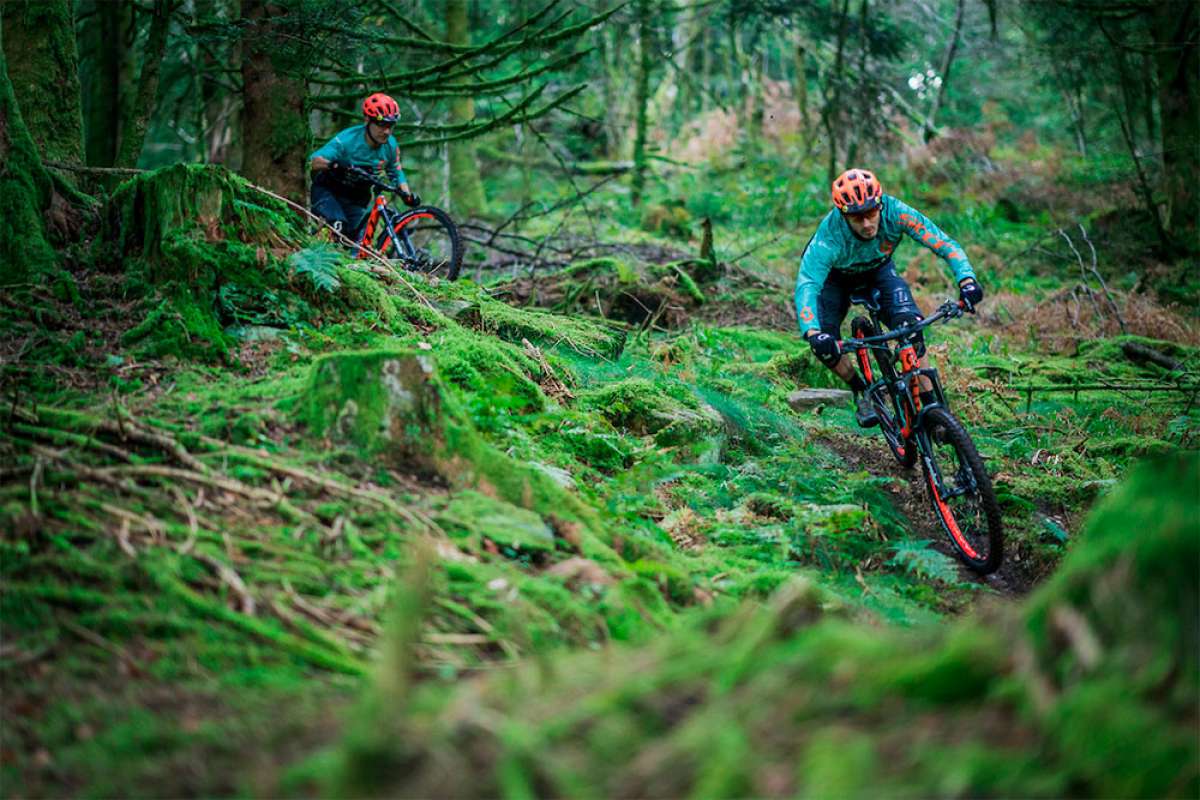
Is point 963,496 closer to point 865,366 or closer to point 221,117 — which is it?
point 865,366

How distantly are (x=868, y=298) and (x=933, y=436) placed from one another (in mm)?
1447

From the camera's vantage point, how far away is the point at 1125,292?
15680 millimetres

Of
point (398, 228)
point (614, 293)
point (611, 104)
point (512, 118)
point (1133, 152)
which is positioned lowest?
point (614, 293)

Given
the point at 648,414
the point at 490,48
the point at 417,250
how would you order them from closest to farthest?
the point at 648,414 < the point at 490,48 < the point at 417,250

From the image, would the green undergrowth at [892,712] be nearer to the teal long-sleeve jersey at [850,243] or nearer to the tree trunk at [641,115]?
the teal long-sleeve jersey at [850,243]

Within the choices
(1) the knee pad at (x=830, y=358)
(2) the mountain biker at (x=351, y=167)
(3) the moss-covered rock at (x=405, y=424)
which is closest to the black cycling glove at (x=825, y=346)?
(1) the knee pad at (x=830, y=358)

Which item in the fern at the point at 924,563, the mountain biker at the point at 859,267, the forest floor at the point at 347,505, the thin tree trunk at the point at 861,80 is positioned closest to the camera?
the forest floor at the point at 347,505

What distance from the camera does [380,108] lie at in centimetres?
978

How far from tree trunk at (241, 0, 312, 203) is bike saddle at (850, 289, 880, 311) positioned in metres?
5.21

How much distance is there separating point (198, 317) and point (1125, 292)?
14647 millimetres

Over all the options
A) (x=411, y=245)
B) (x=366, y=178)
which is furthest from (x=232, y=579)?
(x=366, y=178)

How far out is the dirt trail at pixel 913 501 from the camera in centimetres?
625

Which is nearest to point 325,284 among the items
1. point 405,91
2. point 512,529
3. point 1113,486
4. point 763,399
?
point 512,529

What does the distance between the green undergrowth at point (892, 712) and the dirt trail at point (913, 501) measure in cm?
431
